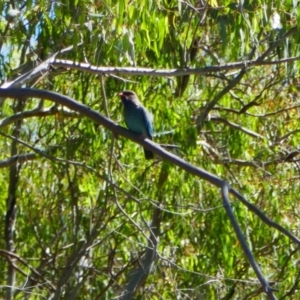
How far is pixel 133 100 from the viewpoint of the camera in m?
6.78

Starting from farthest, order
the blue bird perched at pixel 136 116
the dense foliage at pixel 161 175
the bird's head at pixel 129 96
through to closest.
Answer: the dense foliage at pixel 161 175 < the bird's head at pixel 129 96 < the blue bird perched at pixel 136 116

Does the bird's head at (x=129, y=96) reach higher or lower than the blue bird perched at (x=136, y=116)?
higher

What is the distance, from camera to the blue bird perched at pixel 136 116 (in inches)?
262

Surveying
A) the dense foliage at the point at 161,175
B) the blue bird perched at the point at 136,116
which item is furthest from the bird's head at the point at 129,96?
the dense foliage at the point at 161,175

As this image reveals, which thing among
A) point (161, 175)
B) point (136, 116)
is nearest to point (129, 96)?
point (136, 116)

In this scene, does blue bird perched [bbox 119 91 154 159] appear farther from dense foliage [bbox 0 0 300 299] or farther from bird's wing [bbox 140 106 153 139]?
dense foliage [bbox 0 0 300 299]

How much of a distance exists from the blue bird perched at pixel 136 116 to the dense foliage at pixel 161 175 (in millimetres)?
124

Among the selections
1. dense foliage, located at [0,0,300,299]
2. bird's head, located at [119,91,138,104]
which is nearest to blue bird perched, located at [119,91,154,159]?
bird's head, located at [119,91,138,104]

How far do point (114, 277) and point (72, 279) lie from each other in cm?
38

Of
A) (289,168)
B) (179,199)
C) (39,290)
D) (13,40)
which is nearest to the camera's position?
(13,40)

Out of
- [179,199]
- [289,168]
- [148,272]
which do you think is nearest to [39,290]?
[148,272]

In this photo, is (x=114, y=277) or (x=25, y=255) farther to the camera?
(x=25, y=255)

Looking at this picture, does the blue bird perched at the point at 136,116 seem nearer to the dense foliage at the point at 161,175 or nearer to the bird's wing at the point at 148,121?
the bird's wing at the point at 148,121

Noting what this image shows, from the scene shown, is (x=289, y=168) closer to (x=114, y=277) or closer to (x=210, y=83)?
(x=210, y=83)
